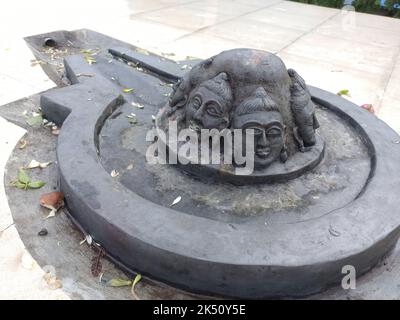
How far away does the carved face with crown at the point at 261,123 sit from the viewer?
8.66 ft

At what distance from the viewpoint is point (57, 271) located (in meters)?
2.41

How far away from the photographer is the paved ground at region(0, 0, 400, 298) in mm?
4820

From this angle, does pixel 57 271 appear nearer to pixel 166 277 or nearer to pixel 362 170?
pixel 166 277

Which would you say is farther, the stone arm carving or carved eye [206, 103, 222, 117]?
the stone arm carving

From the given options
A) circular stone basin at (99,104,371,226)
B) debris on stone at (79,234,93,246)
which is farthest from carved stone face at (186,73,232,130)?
debris on stone at (79,234,93,246)

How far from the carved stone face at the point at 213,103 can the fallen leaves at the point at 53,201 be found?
112 centimetres

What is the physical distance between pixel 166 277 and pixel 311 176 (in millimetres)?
1329

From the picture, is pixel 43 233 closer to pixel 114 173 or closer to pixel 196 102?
pixel 114 173

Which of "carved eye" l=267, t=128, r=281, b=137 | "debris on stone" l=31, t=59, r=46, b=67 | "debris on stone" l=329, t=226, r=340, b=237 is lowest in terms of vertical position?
"debris on stone" l=31, t=59, r=46, b=67

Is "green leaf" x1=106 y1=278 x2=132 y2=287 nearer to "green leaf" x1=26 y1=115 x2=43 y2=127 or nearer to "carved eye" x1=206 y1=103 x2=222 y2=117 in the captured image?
"carved eye" x1=206 y1=103 x2=222 y2=117

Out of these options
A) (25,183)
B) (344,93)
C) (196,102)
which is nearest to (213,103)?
(196,102)

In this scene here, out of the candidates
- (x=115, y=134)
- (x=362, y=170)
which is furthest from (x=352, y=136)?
(x=115, y=134)

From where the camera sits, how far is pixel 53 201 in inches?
111

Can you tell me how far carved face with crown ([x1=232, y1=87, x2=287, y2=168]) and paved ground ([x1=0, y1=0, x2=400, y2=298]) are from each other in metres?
1.75
